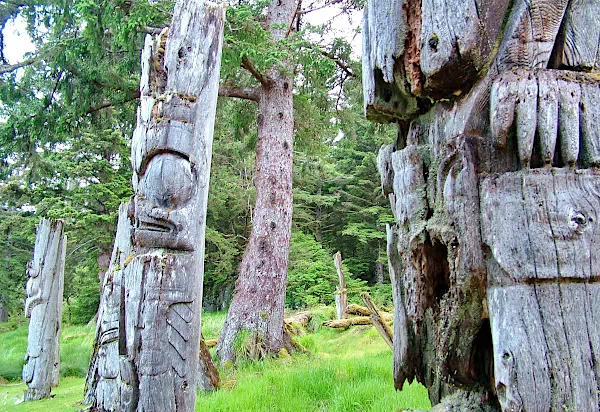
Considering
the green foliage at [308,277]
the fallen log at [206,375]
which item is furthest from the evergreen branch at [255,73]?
the green foliage at [308,277]

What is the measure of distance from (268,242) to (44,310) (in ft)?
12.8

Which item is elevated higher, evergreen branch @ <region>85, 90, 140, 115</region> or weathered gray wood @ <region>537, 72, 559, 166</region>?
evergreen branch @ <region>85, 90, 140, 115</region>

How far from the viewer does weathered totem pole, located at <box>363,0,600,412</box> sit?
1378 mm

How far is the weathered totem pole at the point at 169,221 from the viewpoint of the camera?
3.08 metres

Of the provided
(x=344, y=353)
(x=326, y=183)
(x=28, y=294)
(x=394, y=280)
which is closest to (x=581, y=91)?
(x=394, y=280)

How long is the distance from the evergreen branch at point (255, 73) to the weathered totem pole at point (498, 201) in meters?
6.29

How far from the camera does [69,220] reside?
43.8 ft

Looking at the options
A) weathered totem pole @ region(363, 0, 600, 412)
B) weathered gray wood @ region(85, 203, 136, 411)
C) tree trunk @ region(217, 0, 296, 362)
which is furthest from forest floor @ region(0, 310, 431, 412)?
weathered totem pole @ region(363, 0, 600, 412)

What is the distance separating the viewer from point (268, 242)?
773 cm

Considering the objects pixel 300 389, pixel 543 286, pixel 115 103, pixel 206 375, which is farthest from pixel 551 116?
pixel 115 103

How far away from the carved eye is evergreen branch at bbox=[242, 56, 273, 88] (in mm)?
4861

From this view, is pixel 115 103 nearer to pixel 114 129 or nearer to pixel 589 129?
pixel 114 129

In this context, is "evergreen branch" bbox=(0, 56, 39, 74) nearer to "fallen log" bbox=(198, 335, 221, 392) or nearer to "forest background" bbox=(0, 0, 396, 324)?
"forest background" bbox=(0, 0, 396, 324)

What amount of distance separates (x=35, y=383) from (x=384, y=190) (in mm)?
7566
